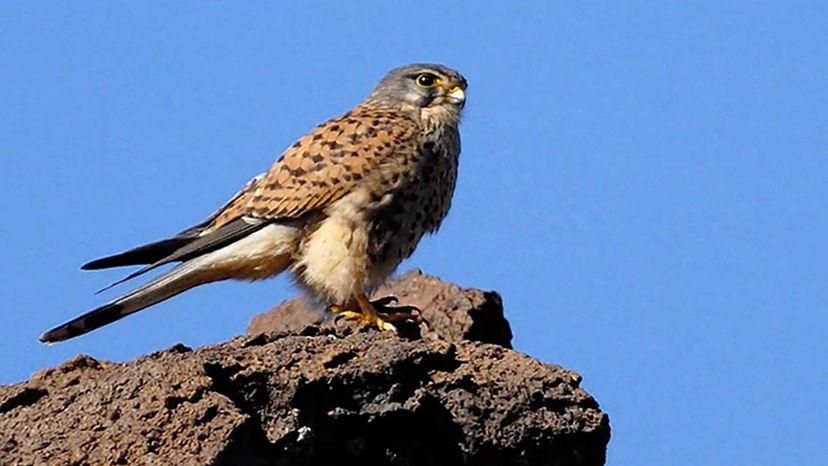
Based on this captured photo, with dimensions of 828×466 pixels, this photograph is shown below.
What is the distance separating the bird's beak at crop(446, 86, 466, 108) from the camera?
23.5 ft

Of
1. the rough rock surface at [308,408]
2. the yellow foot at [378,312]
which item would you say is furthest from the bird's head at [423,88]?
the rough rock surface at [308,408]

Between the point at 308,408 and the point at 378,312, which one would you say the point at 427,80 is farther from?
the point at 308,408

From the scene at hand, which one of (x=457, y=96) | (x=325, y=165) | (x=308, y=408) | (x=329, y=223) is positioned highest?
(x=457, y=96)

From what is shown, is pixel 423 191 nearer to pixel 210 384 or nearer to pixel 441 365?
pixel 441 365

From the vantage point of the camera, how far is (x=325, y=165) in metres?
6.64

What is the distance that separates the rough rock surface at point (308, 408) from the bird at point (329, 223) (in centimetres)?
147

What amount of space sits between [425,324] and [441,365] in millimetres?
1434

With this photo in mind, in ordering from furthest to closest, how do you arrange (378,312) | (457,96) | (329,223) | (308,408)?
1. (457,96)
2. (329,223)
3. (378,312)
4. (308,408)

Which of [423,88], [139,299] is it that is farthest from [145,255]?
[423,88]

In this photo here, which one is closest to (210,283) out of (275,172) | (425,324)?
(275,172)

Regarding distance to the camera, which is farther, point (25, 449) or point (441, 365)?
point (441, 365)

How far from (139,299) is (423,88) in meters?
1.54

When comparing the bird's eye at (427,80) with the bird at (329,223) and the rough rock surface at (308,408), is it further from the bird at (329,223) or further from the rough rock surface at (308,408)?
the rough rock surface at (308,408)

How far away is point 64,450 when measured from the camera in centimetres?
397
